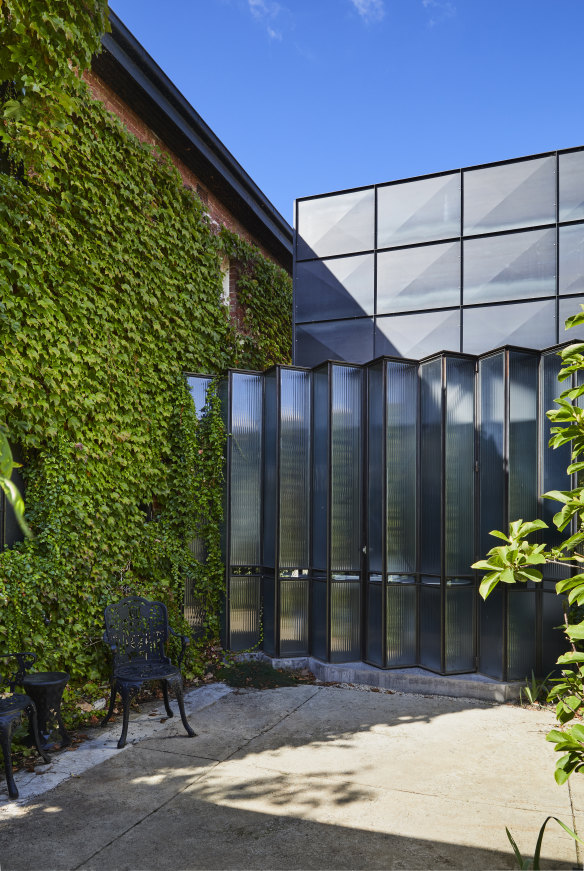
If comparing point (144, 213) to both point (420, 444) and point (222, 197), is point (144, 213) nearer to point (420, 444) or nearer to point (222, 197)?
point (222, 197)

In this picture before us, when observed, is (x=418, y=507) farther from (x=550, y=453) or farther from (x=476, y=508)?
(x=550, y=453)

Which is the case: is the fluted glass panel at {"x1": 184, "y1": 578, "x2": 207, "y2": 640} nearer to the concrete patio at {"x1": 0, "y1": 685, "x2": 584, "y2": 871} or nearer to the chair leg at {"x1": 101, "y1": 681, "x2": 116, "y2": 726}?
the concrete patio at {"x1": 0, "y1": 685, "x2": 584, "y2": 871}

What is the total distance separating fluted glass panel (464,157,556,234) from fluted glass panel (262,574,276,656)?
17.9ft

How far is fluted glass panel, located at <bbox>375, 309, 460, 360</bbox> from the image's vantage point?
329 inches

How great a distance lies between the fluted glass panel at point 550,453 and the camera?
6.38 metres

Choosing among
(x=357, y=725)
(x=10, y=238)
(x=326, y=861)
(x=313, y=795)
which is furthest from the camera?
(x=357, y=725)

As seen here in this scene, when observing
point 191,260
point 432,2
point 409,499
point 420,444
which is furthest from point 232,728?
point 432,2

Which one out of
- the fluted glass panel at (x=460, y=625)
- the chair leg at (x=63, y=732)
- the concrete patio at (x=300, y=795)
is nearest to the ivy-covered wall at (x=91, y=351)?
the chair leg at (x=63, y=732)

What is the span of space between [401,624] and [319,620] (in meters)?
0.99

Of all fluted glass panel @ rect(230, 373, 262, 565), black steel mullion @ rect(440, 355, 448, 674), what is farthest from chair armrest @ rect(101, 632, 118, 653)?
black steel mullion @ rect(440, 355, 448, 674)

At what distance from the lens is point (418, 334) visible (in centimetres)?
852

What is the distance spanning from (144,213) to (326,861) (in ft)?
20.9

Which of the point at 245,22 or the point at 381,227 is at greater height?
the point at 245,22

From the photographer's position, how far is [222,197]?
9227 millimetres
